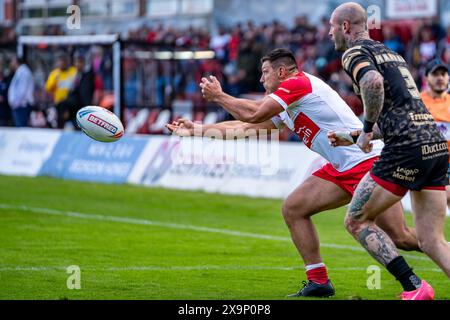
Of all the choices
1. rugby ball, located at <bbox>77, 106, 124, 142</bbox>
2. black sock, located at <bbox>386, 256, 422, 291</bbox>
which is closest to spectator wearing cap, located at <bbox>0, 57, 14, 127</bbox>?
rugby ball, located at <bbox>77, 106, 124, 142</bbox>

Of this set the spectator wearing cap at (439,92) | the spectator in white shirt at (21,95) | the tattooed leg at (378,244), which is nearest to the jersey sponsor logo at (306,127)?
the tattooed leg at (378,244)

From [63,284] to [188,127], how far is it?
189 cm

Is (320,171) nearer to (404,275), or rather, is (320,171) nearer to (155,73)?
(404,275)

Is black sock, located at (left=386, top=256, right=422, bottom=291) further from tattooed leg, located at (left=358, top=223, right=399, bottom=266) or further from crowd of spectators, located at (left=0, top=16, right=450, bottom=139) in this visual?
crowd of spectators, located at (left=0, top=16, right=450, bottom=139)

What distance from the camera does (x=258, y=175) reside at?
61.9 ft

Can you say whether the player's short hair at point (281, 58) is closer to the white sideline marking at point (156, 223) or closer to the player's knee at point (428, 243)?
the player's knee at point (428, 243)

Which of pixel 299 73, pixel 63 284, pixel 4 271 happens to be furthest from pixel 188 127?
pixel 4 271

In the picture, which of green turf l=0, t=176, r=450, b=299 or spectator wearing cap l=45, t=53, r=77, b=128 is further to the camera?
spectator wearing cap l=45, t=53, r=77, b=128

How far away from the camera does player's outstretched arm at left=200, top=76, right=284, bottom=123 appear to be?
8875 millimetres

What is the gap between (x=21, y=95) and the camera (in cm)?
2756

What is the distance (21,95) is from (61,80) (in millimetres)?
1266

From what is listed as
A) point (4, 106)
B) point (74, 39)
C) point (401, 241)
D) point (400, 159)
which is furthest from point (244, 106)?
point (4, 106)

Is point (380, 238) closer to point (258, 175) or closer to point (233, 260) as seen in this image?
point (233, 260)

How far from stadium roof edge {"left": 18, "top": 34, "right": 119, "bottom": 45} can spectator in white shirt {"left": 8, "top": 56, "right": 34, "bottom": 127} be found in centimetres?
105
